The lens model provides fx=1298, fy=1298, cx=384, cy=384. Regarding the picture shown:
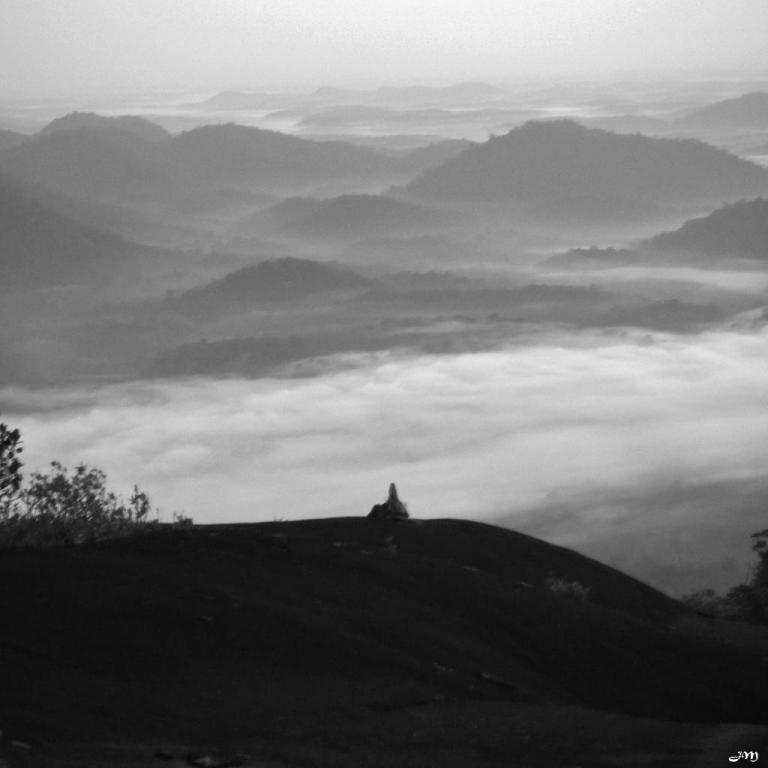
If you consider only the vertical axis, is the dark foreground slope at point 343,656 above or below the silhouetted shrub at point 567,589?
below

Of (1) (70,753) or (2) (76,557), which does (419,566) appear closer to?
(2) (76,557)

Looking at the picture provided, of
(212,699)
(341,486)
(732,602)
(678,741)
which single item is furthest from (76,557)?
(341,486)

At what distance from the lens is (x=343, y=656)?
17.8 metres

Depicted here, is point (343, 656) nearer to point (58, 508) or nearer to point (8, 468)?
point (8, 468)

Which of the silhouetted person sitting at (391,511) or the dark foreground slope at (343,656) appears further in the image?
the silhouetted person sitting at (391,511)
